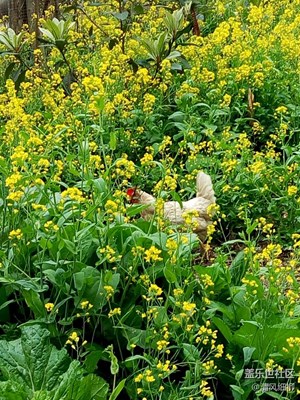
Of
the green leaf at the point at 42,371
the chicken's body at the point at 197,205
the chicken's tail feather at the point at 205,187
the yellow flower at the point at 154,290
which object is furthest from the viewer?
the chicken's tail feather at the point at 205,187

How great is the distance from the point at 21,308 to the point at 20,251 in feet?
0.71

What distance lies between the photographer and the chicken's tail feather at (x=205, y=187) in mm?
3582

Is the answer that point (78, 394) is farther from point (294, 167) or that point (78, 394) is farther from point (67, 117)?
point (67, 117)

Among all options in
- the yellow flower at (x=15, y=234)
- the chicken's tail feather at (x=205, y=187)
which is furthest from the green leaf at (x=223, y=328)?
the chicken's tail feather at (x=205, y=187)

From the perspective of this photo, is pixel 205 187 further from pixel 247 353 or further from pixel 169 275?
pixel 247 353

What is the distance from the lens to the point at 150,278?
8.94 feet

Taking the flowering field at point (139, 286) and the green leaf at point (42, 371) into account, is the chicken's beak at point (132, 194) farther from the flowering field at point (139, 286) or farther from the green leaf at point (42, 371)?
the green leaf at point (42, 371)

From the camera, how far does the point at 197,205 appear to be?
3.54 metres

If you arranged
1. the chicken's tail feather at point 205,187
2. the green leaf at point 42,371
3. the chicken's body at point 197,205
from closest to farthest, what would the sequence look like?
the green leaf at point 42,371, the chicken's body at point 197,205, the chicken's tail feather at point 205,187

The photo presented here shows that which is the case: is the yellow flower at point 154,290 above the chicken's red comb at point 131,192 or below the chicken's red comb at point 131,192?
above

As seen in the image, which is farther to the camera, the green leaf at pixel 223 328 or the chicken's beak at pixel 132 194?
the chicken's beak at pixel 132 194

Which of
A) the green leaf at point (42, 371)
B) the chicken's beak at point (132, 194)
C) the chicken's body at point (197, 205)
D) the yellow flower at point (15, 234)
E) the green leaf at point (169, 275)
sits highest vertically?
the yellow flower at point (15, 234)

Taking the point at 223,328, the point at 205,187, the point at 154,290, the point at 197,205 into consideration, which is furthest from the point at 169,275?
the point at 205,187

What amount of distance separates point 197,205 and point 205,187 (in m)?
0.14
